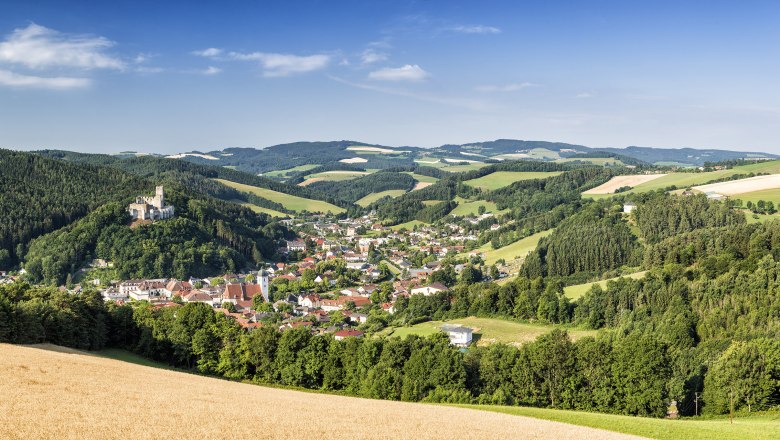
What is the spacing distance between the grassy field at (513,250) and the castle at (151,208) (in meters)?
64.8

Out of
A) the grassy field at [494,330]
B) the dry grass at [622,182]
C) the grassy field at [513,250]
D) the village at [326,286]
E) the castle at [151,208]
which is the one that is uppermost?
the dry grass at [622,182]

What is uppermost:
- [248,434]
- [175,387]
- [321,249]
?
[248,434]

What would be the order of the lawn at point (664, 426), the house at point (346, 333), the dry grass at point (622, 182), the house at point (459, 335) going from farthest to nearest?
1. the dry grass at point (622, 182)
2. the house at point (346, 333)
3. the house at point (459, 335)
4. the lawn at point (664, 426)

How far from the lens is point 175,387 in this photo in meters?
29.7

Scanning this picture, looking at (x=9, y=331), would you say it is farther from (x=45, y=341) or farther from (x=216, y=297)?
(x=216, y=297)

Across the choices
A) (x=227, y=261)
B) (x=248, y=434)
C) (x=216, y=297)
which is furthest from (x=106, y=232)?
(x=248, y=434)

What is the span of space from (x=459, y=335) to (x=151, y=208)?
84.8 m

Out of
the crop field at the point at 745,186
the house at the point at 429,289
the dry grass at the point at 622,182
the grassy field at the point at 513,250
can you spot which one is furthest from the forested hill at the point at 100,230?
the crop field at the point at 745,186

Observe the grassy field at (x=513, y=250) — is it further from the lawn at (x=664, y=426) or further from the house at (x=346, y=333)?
the lawn at (x=664, y=426)

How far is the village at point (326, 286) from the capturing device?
78500mm

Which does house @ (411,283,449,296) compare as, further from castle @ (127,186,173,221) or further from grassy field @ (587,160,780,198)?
grassy field @ (587,160,780,198)

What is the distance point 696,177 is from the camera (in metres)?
155

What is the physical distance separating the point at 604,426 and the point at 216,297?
7376cm

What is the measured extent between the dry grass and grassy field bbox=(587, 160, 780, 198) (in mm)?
4379
